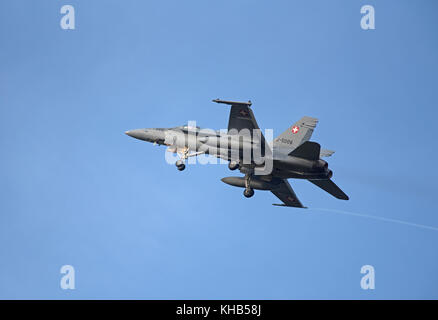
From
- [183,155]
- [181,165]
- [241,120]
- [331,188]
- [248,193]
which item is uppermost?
[241,120]

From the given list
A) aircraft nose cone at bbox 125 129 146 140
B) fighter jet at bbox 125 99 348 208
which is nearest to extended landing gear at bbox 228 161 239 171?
fighter jet at bbox 125 99 348 208

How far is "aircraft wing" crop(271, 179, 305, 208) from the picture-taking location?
40.7 meters

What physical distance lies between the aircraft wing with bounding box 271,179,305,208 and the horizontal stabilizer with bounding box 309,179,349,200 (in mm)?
3002

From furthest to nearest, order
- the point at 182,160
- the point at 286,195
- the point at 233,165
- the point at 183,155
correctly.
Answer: the point at 286,195 → the point at 183,155 → the point at 182,160 → the point at 233,165

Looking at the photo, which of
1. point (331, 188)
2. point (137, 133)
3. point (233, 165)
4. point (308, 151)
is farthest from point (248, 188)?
point (137, 133)

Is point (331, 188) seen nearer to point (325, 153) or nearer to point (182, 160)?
point (325, 153)

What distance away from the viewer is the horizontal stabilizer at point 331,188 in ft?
123

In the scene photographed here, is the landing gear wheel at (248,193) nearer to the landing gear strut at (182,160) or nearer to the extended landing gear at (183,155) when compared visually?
the extended landing gear at (183,155)

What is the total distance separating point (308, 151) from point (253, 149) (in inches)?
126

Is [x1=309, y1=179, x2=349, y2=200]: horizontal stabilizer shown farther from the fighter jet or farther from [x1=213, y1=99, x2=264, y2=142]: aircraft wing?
[x1=213, y1=99, x2=264, y2=142]: aircraft wing

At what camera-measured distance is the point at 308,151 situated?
3431cm

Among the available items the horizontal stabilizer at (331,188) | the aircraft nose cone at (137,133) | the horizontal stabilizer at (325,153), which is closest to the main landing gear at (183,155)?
the aircraft nose cone at (137,133)

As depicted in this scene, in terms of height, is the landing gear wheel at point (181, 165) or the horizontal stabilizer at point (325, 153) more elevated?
the horizontal stabilizer at point (325, 153)
